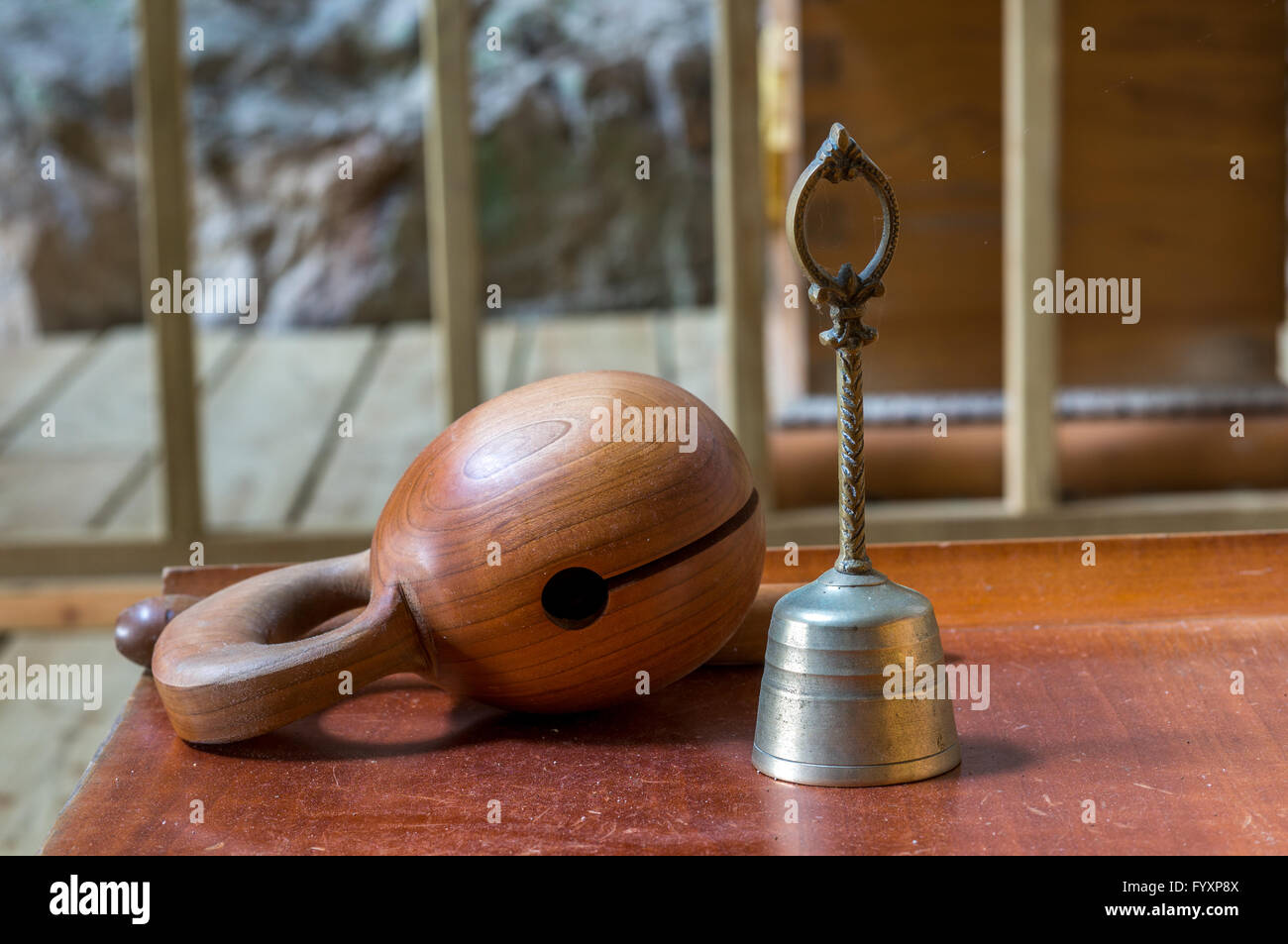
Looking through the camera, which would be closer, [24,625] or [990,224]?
[24,625]

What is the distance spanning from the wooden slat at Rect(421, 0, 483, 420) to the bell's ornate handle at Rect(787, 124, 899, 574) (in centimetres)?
122

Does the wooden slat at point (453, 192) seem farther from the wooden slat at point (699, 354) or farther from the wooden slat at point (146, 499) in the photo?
the wooden slat at point (699, 354)

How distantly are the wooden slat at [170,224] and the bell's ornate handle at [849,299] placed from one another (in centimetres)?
143

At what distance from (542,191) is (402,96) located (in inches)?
17.7

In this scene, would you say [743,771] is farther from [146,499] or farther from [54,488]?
[54,488]

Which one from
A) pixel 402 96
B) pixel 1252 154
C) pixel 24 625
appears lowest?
pixel 24 625

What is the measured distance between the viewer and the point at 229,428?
9.51ft

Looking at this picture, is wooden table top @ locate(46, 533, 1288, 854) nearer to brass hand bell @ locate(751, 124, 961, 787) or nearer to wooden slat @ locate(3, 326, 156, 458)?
brass hand bell @ locate(751, 124, 961, 787)

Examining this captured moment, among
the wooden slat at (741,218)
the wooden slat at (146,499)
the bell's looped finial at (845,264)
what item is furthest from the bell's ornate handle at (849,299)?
the wooden slat at (146,499)

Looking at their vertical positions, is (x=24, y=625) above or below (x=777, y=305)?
below

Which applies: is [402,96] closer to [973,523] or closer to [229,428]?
[229,428]

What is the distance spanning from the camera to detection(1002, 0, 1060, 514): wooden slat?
1884mm

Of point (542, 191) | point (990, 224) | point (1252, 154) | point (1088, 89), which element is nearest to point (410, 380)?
point (542, 191)
